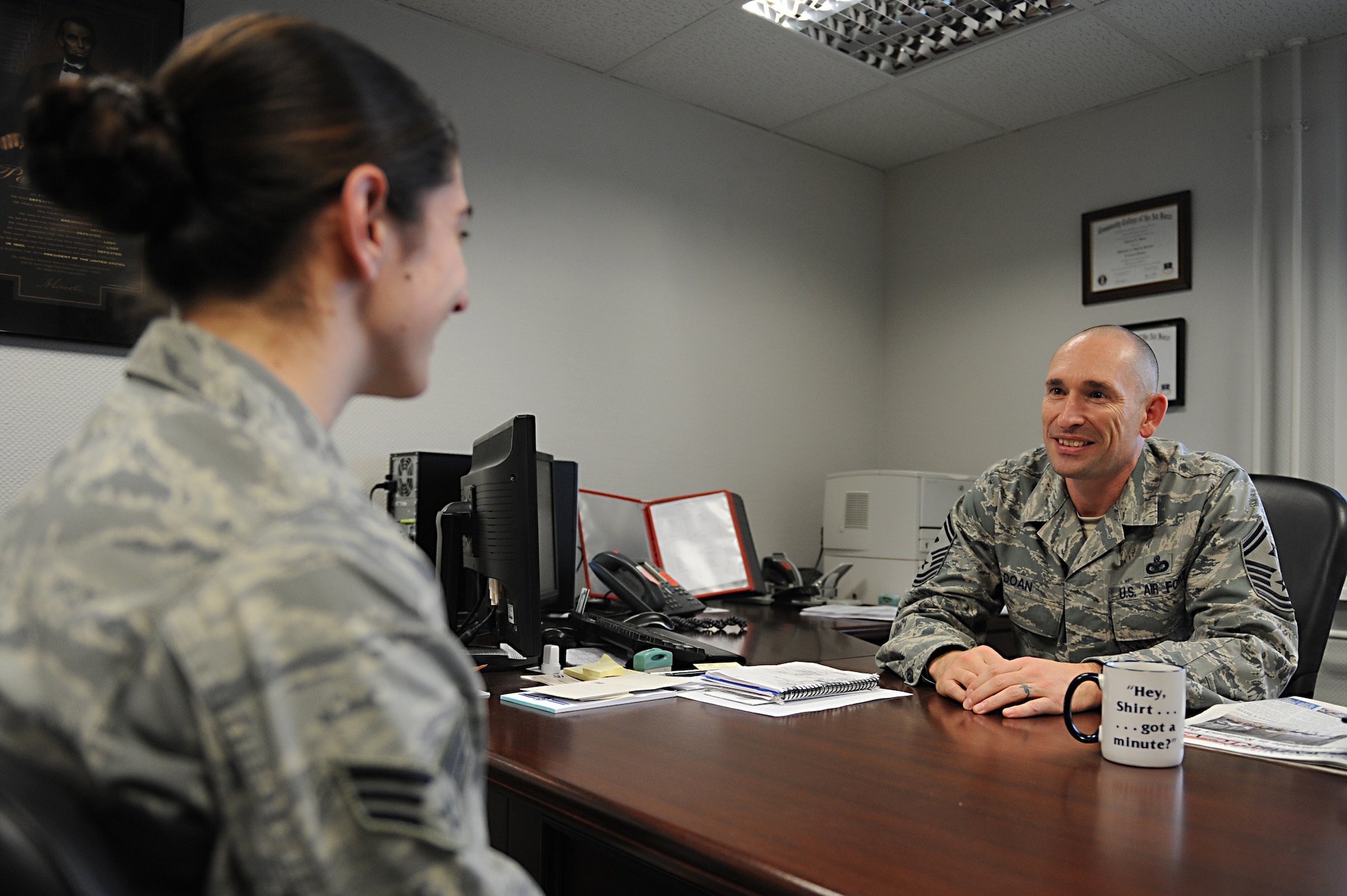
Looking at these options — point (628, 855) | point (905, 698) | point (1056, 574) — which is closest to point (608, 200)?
point (1056, 574)

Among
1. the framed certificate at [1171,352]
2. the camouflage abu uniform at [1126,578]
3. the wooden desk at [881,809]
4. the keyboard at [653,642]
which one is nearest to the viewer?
the wooden desk at [881,809]

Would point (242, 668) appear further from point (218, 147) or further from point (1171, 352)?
point (1171, 352)

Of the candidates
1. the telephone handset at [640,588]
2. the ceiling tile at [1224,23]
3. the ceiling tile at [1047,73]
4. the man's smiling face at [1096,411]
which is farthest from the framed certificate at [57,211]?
the ceiling tile at [1224,23]

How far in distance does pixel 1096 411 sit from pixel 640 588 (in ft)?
3.75

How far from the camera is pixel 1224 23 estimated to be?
110 inches

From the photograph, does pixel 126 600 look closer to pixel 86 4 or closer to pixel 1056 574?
pixel 1056 574

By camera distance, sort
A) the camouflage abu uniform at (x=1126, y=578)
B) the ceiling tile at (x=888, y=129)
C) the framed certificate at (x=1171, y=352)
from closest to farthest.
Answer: the camouflage abu uniform at (x=1126, y=578) < the framed certificate at (x=1171, y=352) < the ceiling tile at (x=888, y=129)

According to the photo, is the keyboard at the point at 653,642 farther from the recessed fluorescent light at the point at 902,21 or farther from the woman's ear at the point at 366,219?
the recessed fluorescent light at the point at 902,21

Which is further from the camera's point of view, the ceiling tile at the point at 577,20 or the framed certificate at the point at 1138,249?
the framed certificate at the point at 1138,249

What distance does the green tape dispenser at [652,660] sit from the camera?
1.62 metres

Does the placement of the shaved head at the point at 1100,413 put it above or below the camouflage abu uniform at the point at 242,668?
above

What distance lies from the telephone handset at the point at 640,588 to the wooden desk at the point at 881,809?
103cm

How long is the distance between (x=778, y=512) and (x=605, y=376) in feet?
3.10

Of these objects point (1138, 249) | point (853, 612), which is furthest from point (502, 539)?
point (1138, 249)
